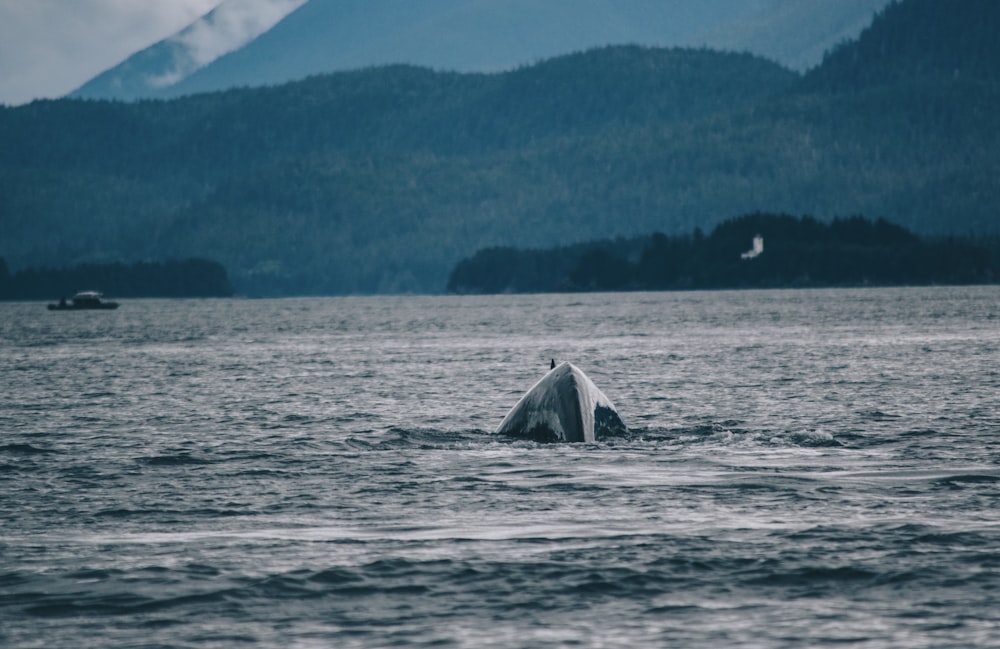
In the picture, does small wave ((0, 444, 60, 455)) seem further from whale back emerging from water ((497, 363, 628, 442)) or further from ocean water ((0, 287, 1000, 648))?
whale back emerging from water ((497, 363, 628, 442))

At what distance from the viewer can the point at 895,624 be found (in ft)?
57.2

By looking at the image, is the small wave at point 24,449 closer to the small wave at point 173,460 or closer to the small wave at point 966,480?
the small wave at point 173,460

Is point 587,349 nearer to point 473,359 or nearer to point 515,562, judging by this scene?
point 473,359

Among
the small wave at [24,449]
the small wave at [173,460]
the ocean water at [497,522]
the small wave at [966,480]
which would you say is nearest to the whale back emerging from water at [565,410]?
the ocean water at [497,522]

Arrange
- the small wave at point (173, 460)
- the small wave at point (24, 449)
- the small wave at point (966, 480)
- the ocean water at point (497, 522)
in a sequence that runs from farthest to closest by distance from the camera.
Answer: the small wave at point (24, 449) → the small wave at point (173, 460) → the small wave at point (966, 480) → the ocean water at point (497, 522)

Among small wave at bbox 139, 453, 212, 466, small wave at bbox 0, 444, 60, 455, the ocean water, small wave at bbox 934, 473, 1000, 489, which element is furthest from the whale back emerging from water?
small wave at bbox 0, 444, 60, 455

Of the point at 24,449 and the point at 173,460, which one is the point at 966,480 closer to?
Result: the point at 173,460

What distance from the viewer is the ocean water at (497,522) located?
17.9m

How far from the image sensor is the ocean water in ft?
58.6

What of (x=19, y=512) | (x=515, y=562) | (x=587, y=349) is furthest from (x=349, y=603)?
(x=587, y=349)

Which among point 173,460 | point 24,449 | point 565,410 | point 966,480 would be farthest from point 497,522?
point 24,449

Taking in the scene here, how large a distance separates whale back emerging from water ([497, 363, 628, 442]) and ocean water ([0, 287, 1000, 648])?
2.20ft

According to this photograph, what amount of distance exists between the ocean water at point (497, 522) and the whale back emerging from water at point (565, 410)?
0.67m

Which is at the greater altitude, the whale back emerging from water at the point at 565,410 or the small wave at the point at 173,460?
the whale back emerging from water at the point at 565,410
